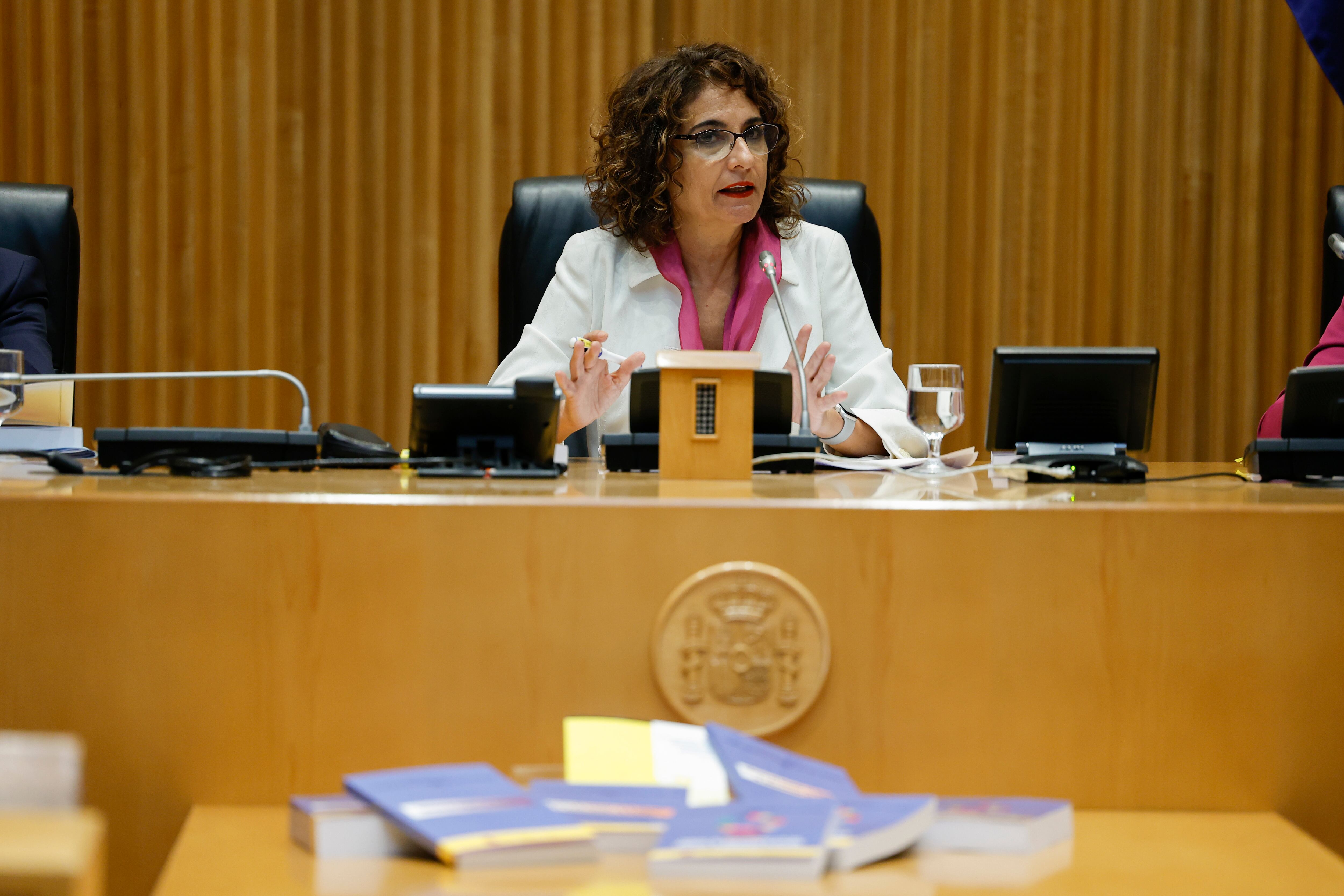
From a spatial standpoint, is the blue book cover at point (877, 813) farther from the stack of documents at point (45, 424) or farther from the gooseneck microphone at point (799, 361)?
the stack of documents at point (45, 424)

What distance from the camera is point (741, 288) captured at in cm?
216

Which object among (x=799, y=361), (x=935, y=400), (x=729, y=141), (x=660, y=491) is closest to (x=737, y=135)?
(x=729, y=141)

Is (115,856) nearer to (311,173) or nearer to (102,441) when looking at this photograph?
(102,441)

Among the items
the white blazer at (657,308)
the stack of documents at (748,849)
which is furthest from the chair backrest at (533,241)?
the stack of documents at (748,849)

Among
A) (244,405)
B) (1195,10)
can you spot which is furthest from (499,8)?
(1195,10)

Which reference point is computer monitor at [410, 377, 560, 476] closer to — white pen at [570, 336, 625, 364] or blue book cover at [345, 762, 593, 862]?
blue book cover at [345, 762, 593, 862]

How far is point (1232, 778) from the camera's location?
0.83 m

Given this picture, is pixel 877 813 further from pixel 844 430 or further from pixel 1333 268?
pixel 1333 268

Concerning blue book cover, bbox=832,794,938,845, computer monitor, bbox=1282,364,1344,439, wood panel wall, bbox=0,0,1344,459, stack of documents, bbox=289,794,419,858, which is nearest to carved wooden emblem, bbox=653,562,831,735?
blue book cover, bbox=832,794,938,845

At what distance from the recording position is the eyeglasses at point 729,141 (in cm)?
209

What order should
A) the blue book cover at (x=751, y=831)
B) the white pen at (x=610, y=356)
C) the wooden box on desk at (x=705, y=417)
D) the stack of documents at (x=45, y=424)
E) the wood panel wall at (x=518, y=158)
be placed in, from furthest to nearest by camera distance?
the wood panel wall at (x=518, y=158), the white pen at (x=610, y=356), the stack of documents at (x=45, y=424), the wooden box on desk at (x=705, y=417), the blue book cover at (x=751, y=831)

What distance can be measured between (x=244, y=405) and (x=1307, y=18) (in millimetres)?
2413

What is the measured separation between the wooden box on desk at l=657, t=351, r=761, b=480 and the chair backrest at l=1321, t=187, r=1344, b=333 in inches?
53.7

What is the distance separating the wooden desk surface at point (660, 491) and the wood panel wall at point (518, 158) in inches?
71.8
